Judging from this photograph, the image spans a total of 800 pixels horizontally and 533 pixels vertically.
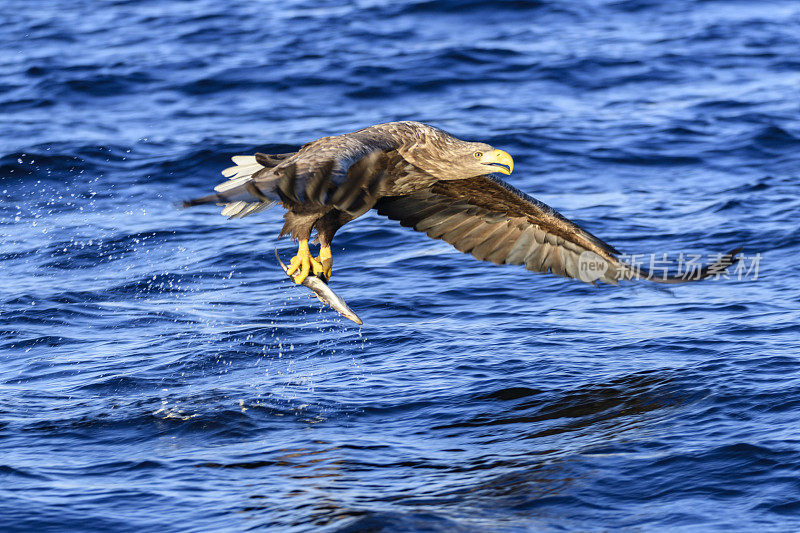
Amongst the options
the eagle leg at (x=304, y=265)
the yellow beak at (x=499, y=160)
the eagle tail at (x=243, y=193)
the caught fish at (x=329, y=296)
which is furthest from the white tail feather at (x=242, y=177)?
the yellow beak at (x=499, y=160)

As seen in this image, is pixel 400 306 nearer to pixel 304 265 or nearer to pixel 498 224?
pixel 498 224

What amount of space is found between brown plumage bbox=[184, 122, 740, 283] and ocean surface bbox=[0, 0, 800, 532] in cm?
63

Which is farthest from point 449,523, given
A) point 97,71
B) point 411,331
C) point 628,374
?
point 97,71

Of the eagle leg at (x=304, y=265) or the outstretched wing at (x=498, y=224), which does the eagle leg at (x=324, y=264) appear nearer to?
the eagle leg at (x=304, y=265)

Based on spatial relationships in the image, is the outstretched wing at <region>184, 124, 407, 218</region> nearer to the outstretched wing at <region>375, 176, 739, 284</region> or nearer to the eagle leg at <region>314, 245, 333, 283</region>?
the eagle leg at <region>314, 245, 333, 283</region>

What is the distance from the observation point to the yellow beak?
544 cm

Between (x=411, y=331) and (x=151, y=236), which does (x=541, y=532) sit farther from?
(x=151, y=236)

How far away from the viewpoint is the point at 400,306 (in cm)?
784

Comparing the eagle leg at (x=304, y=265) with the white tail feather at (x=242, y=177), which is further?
the eagle leg at (x=304, y=265)

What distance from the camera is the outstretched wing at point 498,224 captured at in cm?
642

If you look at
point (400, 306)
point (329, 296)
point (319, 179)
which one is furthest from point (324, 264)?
point (400, 306)

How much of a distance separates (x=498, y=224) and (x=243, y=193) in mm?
2488

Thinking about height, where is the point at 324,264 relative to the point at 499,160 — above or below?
below

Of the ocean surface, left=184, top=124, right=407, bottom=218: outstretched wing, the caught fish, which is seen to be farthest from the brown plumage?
the ocean surface
